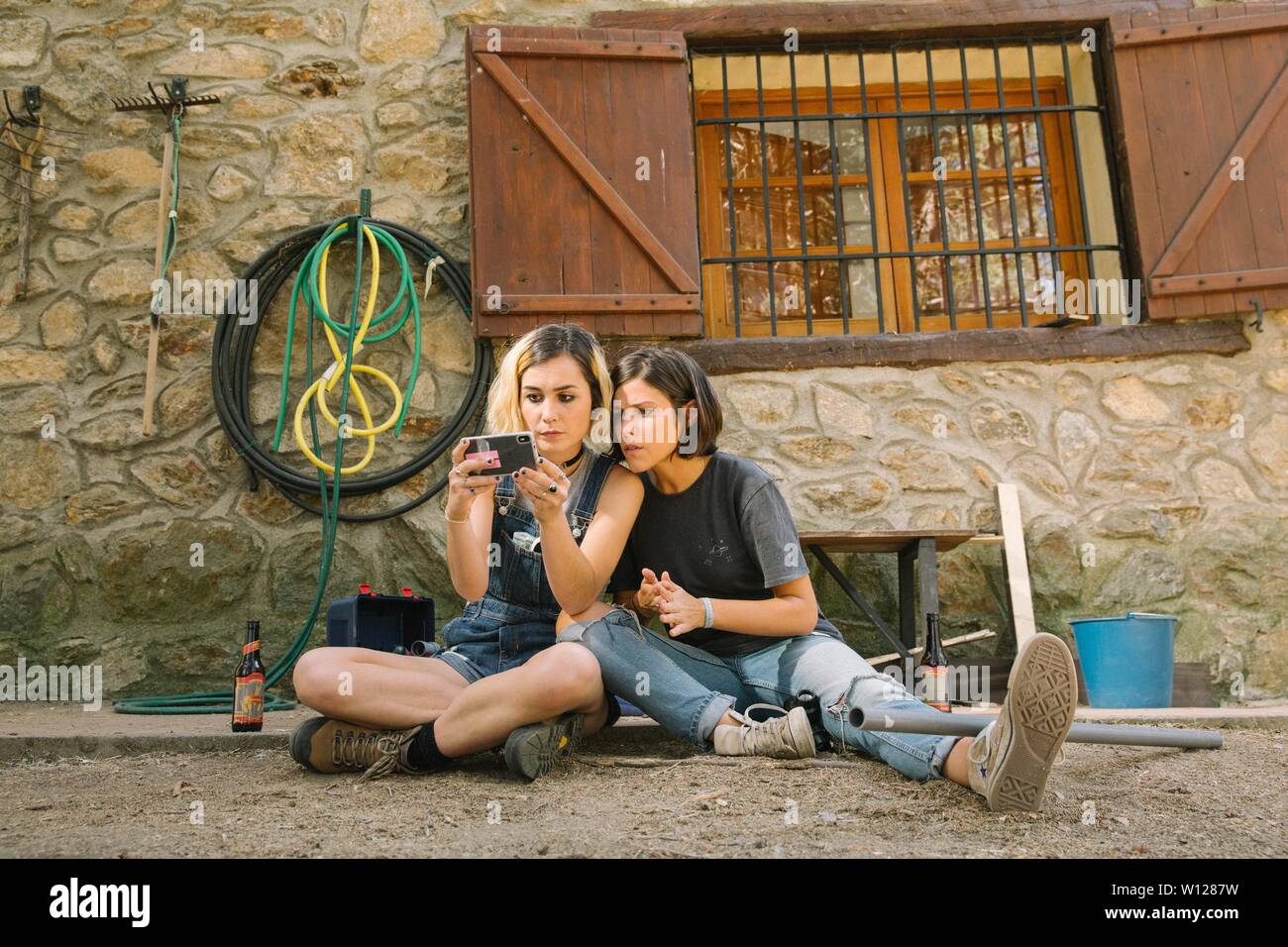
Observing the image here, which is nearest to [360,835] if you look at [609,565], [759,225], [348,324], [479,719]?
[479,719]

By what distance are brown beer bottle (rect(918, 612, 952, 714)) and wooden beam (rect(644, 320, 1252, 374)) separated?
1156mm

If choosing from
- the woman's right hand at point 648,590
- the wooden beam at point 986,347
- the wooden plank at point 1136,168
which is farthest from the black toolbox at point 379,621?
the wooden plank at point 1136,168

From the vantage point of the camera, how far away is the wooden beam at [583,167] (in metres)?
3.91

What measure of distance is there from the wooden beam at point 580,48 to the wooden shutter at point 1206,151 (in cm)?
186

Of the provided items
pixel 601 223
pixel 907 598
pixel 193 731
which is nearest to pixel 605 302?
pixel 601 223

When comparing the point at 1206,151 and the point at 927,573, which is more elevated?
the point at 1206,151

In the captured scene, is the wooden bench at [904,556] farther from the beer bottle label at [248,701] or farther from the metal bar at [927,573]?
the beer bottle label at [248,701]

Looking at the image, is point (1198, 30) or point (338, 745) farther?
point (1198, 30)

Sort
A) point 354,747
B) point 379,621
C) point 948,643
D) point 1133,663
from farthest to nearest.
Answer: point 948,643, point 1133,663, point 379,621, point 354,747

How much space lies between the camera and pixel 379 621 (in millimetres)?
2982

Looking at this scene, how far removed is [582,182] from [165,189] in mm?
1628

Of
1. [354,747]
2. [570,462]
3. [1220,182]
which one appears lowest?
[354,747]

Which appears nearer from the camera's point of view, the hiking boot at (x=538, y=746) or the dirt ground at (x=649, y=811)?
the dirt ground at (x=649, y=811)

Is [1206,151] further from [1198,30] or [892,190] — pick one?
[892,190]
